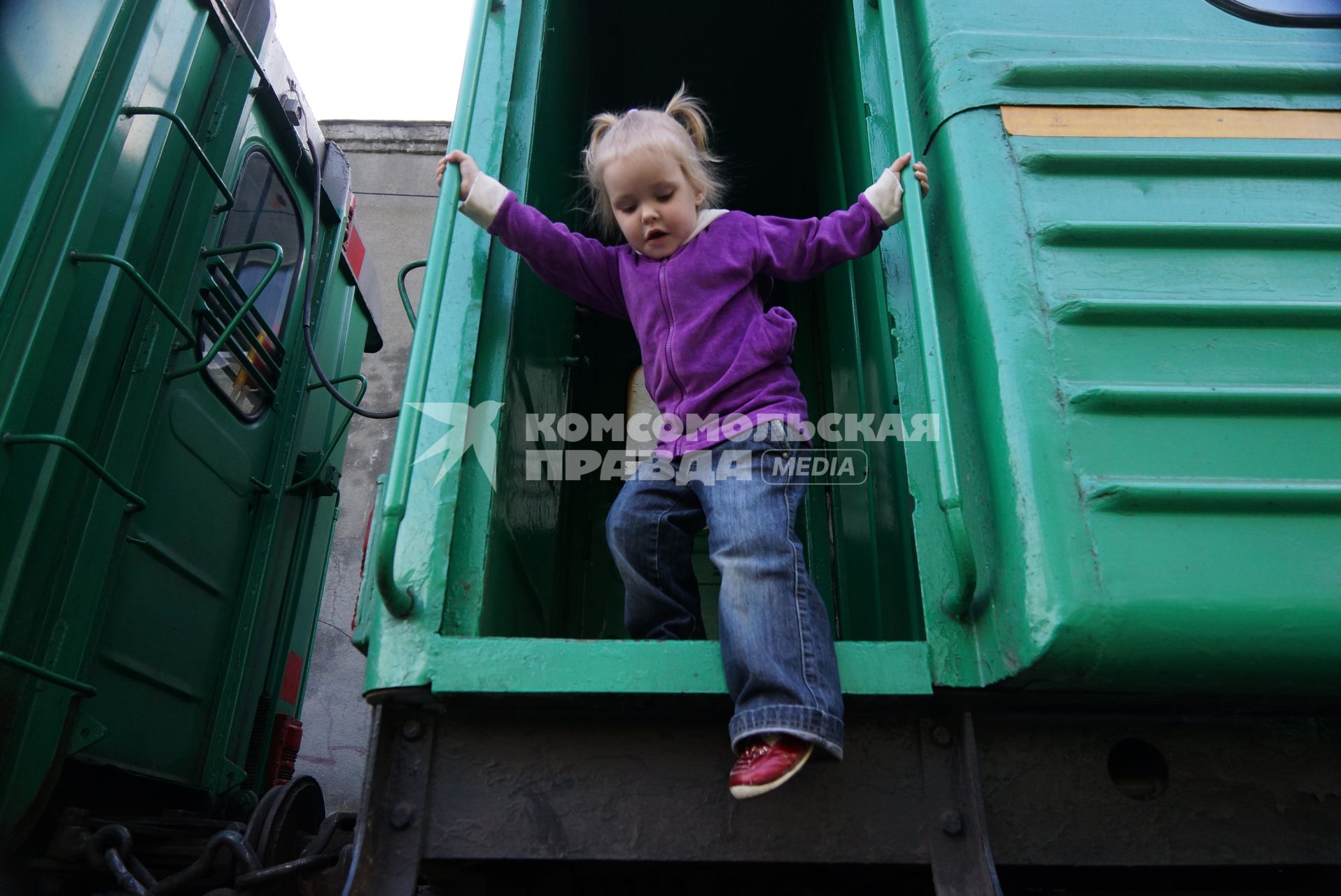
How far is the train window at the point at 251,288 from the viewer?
2787mm

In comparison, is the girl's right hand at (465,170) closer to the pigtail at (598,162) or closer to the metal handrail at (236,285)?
the pigtail at (598,162)

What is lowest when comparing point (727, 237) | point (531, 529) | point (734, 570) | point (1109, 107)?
point (734, 570)

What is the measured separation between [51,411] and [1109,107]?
220 cm

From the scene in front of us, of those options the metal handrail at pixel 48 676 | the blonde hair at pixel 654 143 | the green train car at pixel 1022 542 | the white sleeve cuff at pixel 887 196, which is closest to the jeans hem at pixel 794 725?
the green train car at pixel 1022 542

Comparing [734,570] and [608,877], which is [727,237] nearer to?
Answer: [734,570]

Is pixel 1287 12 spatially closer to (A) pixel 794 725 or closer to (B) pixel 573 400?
(A) pixel 794 725

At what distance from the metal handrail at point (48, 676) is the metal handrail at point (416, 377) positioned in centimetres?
95

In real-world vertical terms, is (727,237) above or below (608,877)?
above

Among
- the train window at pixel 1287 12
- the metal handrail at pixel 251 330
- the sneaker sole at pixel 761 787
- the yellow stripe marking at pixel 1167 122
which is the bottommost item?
the sneaker sole at pixel 761 787

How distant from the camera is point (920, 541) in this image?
1.42m

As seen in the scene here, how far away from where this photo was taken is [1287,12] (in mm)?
1741

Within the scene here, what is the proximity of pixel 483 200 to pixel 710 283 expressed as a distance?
410mm

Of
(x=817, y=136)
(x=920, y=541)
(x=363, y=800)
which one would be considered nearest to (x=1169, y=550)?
(x=920, y=541)

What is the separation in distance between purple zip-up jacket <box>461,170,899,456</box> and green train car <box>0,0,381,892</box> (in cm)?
106
